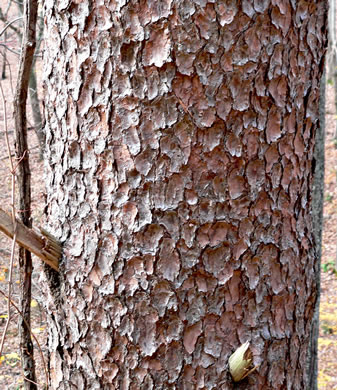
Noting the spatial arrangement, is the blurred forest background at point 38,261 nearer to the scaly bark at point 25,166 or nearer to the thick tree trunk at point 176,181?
the scaly bark at point 25,166

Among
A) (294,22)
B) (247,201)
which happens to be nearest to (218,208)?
(247,201)

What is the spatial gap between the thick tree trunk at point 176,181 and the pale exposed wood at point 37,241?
1.7 inches

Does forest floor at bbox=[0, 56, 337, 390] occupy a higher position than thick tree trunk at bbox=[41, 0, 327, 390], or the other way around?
forest floor at bbox=[0, 56, 337, 390]

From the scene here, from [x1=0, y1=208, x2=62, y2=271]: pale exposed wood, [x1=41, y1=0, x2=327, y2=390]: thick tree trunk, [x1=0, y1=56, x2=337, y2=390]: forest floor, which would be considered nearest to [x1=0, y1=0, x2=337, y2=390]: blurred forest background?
[x1=0, y1=56, x2=337, y2=390]: forest floor

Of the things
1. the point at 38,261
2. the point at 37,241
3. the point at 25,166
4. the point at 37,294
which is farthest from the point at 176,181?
the point at 38,261

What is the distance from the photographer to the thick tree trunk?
1.34 metres

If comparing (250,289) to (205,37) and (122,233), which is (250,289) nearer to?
(122,233)

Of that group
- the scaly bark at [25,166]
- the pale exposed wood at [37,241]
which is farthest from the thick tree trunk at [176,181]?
the scaly bark at [25,166]

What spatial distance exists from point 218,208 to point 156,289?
0.29 m

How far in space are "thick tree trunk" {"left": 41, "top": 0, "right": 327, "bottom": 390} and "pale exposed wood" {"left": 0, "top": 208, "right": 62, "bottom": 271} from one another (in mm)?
43

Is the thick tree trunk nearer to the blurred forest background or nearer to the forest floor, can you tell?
the blurred forest background

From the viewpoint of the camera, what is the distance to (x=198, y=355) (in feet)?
4.55

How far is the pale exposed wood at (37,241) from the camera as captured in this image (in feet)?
4.91

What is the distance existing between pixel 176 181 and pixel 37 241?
19.5 inches
